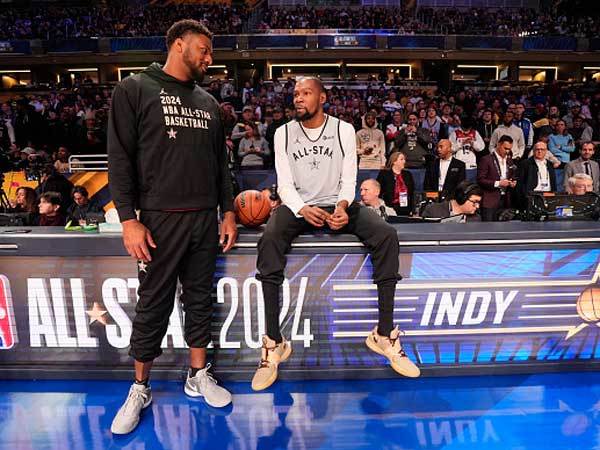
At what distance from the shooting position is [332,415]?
260 centimetres

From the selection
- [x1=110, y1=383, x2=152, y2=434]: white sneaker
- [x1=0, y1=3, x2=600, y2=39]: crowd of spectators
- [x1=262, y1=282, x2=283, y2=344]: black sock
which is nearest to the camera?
[x1=110, y1=383, x2=152, y2=434]: white sneaker

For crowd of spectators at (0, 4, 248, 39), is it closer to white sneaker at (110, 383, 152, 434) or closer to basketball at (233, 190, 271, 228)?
basketball at (233, 190, 271, 228)

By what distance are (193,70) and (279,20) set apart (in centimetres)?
2490

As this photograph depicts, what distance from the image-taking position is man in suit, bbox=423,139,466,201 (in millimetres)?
6520

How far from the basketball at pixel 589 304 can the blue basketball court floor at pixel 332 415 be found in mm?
366

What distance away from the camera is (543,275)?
292 centimetres

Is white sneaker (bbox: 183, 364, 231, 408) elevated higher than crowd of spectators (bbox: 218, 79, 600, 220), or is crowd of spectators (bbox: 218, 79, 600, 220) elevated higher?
crowd of spectators (bbox: 218, 79, 600, 220)

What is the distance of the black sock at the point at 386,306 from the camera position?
2.66 metres

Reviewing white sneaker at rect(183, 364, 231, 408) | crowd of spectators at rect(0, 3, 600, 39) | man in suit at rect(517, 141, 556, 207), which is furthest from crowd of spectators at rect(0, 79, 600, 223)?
crowd of spectators at rect(0, 3, 600, 39)

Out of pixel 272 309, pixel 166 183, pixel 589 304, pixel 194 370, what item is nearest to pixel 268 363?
pixel 272 309

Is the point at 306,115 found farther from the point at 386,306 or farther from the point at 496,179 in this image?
the point at 496,179

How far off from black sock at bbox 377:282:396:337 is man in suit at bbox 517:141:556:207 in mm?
4531

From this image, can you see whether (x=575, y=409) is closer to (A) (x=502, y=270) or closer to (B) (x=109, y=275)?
(A) (x=502, y=270)

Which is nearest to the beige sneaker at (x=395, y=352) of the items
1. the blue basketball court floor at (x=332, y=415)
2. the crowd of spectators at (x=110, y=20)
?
the blue basketball court floor at (x=332, y=415)
